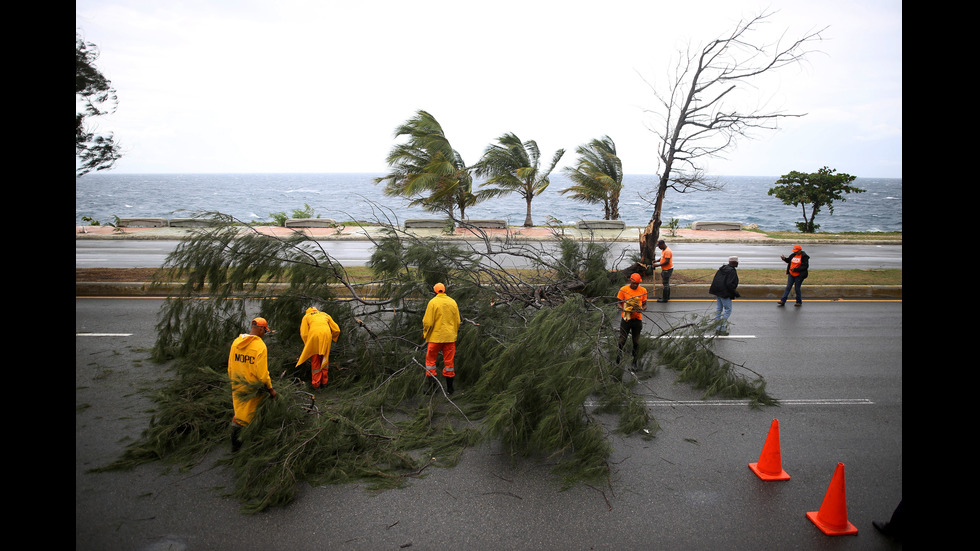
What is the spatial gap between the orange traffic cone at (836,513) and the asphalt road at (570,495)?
0.07 metres

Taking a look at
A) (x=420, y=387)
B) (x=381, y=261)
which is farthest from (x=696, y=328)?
(x=381, y=261)

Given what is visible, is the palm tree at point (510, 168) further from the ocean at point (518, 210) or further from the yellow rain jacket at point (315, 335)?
the yellow rain jacket at point (315, 335)

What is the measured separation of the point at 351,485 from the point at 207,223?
501 cm

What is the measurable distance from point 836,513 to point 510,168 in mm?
23473

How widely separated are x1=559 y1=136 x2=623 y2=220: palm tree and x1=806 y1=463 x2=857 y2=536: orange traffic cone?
21947mm

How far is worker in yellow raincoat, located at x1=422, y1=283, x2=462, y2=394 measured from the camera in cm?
725

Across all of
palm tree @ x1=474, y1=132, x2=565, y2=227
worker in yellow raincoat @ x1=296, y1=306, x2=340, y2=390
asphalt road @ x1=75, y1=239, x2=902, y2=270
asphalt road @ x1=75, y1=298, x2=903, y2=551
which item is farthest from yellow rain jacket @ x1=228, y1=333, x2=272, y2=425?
palm tree @ x1=474, y1=132, x2=565, y2=227

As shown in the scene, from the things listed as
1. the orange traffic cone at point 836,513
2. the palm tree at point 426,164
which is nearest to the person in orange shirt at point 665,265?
the orange traffic cone at point 836,513

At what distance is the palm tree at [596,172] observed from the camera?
26375 mm

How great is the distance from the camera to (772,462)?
5676mm
